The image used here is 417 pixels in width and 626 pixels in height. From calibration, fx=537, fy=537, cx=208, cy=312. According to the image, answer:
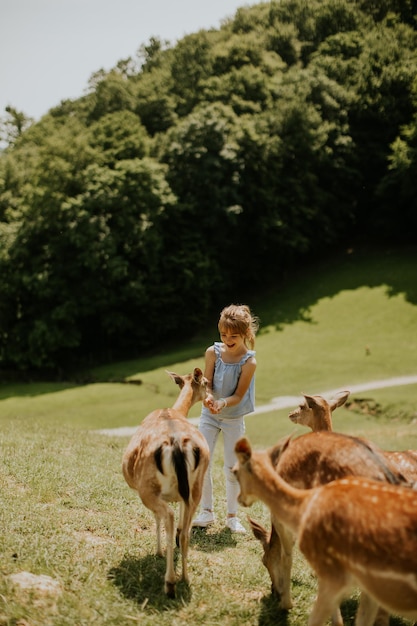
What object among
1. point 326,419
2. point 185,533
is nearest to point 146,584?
point 185,533

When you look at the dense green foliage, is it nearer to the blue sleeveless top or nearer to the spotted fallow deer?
the blue sleeveless top

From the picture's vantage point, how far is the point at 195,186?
40.1 meters

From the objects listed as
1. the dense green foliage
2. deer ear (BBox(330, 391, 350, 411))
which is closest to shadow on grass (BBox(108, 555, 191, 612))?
deer ear (BBox(330, 391, 350, 411))

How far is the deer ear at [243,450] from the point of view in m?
4.57

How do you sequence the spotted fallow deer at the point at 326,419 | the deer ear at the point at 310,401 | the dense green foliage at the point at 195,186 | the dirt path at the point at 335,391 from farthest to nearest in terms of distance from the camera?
1. the dense green foliage at the point at 195,186
2. the dirt path at the point at 335,391
3. the deer ear at the point at 310,401
4. the spotted fallow deer at the point at 326,419

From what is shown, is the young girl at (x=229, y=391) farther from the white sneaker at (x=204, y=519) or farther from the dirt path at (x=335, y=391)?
the dirt path at (x=335, y=391)

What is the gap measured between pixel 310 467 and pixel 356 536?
124 cm

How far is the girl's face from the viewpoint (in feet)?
23.3

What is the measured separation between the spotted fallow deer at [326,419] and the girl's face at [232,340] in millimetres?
1145

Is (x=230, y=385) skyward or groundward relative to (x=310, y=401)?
skyward

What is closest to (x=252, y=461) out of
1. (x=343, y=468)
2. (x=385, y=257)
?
(x=343, y=468)

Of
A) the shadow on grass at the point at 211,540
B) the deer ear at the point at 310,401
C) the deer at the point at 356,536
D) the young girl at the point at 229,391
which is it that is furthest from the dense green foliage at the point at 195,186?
the deer at the point at 356,536

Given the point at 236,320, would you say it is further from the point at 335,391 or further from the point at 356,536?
the point at 335,391

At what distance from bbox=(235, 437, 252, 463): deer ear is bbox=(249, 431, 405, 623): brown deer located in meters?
0.40
